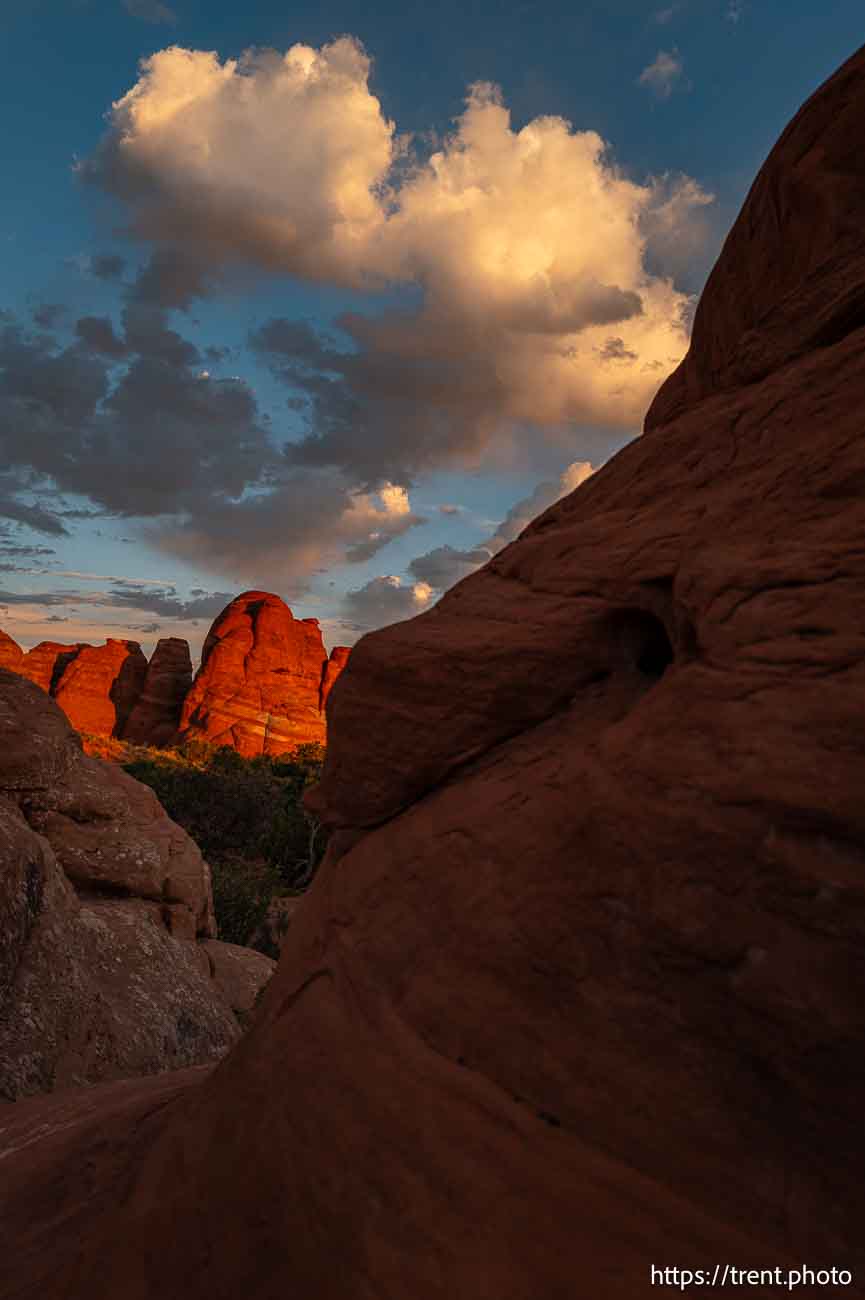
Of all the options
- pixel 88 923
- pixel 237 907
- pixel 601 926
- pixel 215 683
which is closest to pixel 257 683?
pixel 215 683

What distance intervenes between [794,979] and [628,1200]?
822 mm

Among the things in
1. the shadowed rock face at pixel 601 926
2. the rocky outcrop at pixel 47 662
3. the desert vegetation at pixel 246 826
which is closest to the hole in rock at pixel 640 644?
the shadowed rock face at pixel 601 926

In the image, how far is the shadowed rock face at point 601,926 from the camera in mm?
2016

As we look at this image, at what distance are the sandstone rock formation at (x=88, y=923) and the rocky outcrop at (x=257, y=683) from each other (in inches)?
1911

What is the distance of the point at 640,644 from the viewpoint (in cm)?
327

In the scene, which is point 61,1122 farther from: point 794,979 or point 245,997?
point 245,997

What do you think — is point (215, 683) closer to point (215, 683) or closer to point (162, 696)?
point (215, 683)

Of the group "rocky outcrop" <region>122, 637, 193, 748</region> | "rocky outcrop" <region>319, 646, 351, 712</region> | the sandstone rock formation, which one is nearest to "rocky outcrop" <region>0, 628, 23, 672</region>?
"rocky outcrop" <region>122, 637, 193, 748</region>

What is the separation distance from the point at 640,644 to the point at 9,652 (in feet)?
272

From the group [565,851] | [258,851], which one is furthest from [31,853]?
[258,851]

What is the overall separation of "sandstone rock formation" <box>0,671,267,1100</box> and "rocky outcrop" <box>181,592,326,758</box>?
48.5 m

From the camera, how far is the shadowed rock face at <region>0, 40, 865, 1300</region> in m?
2.02

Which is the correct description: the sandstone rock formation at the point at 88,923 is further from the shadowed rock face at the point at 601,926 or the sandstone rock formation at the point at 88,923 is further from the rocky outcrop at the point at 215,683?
the rocky outcrop at the point at 215,683

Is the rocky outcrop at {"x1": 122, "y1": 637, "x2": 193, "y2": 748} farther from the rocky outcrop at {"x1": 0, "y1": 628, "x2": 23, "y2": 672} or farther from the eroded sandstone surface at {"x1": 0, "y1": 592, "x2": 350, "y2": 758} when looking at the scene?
the rocky outcrop at {"x1": 0, "y1": 628, "x2": 23, "y2": 672}
